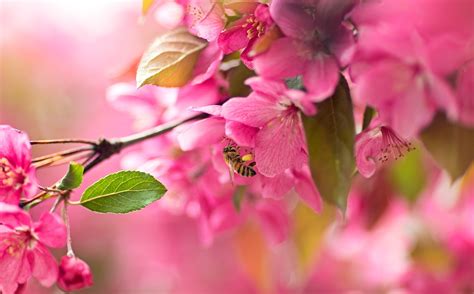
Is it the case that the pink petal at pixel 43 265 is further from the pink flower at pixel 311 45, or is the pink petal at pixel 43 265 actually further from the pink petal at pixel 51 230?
the pink flower at pixel 311 45

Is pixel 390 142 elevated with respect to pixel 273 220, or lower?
elevated

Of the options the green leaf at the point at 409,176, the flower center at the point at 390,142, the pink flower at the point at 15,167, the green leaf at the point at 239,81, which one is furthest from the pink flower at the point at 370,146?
the green leaf at the point at 409,176

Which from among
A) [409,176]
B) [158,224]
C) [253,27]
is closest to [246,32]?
[253,27]

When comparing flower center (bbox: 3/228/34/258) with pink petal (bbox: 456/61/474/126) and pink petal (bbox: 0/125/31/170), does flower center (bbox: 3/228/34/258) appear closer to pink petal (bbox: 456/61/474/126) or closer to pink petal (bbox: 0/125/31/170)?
pink petal (bbox: 0/125/31/170)

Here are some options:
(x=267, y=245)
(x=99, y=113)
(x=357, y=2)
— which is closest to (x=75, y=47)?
(x=99, y=113)

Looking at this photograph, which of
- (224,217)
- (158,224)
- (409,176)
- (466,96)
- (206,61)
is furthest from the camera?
(158,224)

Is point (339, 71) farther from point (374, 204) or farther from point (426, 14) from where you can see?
point (374, 204)

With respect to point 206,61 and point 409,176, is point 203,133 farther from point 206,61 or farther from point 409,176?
point 409,176
